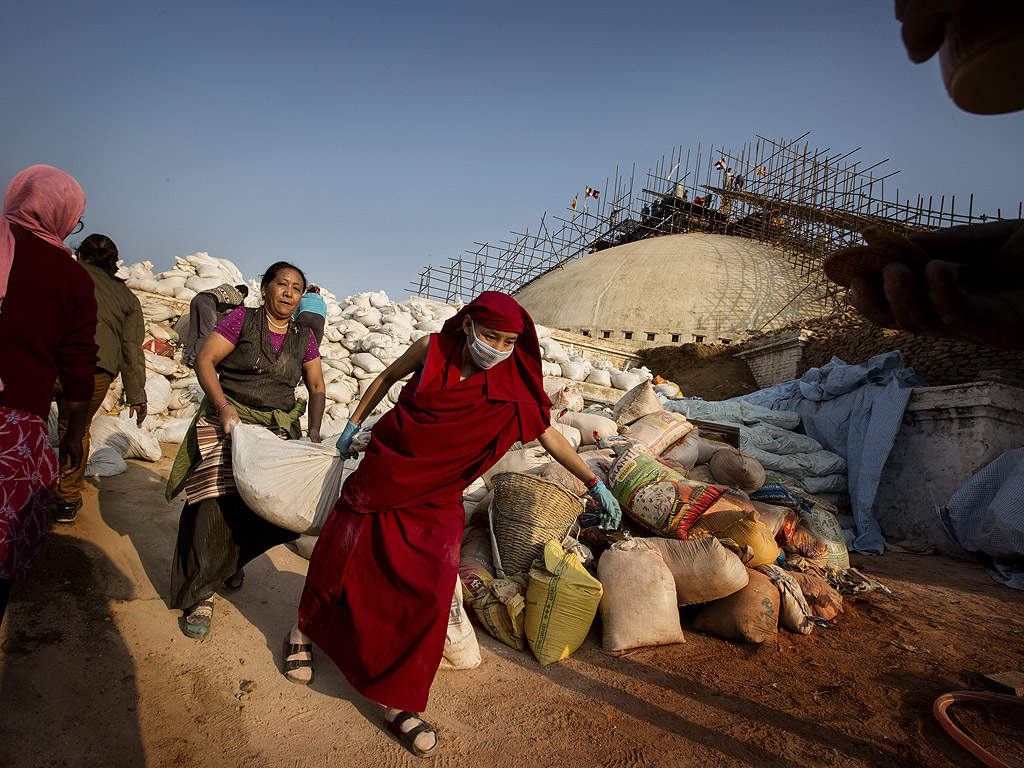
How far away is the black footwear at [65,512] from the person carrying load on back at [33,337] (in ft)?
5.76

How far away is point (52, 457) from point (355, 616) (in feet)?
3.44

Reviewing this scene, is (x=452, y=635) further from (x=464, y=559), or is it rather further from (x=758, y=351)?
(x=758, y=351)

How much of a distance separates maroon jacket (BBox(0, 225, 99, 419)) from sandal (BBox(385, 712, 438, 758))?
4.72 ft

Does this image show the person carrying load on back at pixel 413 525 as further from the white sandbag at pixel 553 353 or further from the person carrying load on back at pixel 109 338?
the white sandbag at pixel 553 353

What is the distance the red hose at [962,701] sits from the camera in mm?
1822

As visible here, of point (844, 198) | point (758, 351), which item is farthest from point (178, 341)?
point (844, 198)

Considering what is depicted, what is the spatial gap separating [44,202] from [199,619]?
1602 mm

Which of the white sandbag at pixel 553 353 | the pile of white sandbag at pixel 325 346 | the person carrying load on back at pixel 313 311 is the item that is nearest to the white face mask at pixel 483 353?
the person carrying load on back at pixel 313 311

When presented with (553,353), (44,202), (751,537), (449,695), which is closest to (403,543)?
(449,695)

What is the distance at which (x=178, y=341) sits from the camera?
21.0 feet

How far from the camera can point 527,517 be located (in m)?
2.80

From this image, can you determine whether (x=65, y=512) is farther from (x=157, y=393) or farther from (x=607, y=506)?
(x=607, y=506)

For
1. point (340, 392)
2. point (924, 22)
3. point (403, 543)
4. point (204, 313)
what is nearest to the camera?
point (924, 22)

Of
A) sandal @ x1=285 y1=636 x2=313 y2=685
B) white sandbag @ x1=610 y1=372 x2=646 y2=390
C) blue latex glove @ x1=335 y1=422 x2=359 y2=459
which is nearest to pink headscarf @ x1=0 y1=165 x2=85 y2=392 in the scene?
blue latex glove @ x1=335 y1=422 x2=359 y2=459
